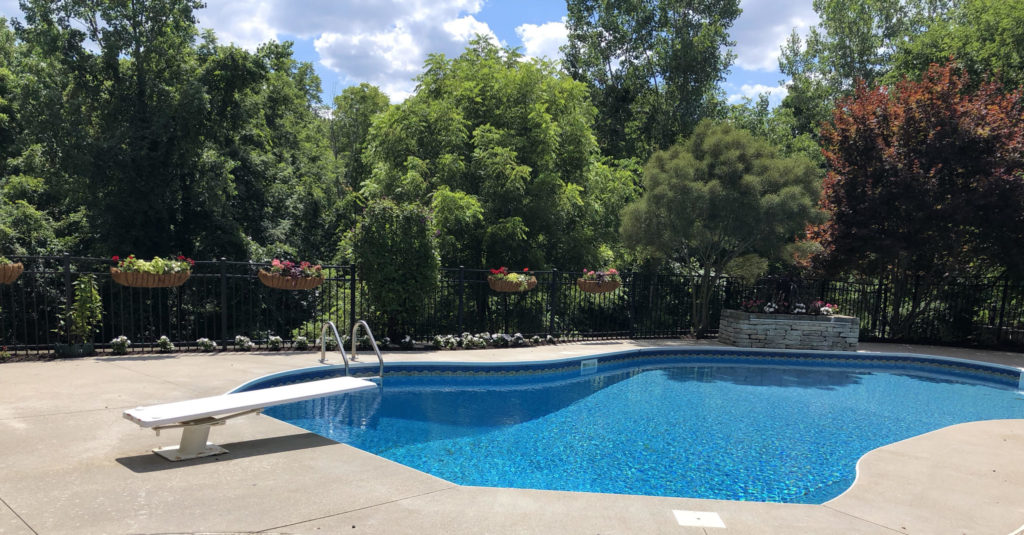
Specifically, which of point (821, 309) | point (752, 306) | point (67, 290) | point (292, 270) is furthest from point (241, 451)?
point (821, 309)

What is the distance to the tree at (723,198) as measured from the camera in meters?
11.4

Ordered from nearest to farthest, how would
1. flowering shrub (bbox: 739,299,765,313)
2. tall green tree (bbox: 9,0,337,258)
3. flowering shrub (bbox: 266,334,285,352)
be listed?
flowering shrub (bbox: 266,334,285,352) < flowering shrub (bbox: 739,299,765,313) < tall green tree (bbox: 9,0,337,258)

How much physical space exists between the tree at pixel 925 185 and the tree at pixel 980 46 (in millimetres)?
5258

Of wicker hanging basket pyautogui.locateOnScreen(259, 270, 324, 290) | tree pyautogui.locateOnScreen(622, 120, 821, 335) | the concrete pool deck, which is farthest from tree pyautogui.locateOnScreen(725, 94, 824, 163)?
the concrete pool deck

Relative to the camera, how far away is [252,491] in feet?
12.1

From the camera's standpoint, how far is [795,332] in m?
12.1

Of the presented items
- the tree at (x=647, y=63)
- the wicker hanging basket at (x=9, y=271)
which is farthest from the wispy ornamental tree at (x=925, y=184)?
the wicker hanging basket at (x=9, y=271)

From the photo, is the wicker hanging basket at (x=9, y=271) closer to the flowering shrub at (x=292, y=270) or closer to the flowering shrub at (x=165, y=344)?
the flowering shrub at (x=165, y=344)

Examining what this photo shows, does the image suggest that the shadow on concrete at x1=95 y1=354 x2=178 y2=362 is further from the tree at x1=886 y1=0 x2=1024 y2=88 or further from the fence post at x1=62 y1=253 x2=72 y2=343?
the tree at x1=886 y1=0 x2=1024 y2=88

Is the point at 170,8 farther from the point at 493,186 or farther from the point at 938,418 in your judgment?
the point at 938,418

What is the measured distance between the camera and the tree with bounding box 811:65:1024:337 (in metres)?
11.5

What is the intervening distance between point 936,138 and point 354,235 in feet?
36.6

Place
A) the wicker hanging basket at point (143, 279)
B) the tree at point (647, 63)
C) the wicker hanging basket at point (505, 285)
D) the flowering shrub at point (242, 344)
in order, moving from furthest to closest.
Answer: the tree at point (647, 63)
the wicker hanging basket at point (505, 285)
the flowering shrub at point (242, 344)
the wicker hanging basket at point (143, 279)

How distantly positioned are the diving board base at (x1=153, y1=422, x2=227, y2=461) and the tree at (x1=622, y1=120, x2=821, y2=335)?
30.5ft
